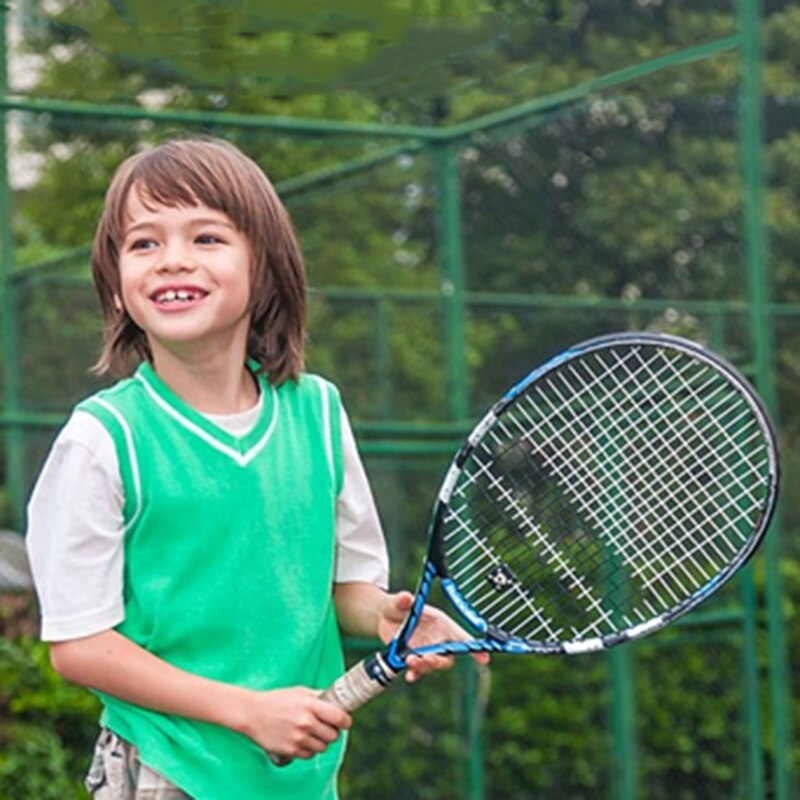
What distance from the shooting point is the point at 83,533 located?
255cm

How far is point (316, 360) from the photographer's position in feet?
A: 21.9

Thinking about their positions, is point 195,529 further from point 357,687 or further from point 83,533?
point 357,687

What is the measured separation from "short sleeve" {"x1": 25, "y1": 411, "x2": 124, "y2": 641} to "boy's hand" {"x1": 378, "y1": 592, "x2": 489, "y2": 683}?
1.16ft

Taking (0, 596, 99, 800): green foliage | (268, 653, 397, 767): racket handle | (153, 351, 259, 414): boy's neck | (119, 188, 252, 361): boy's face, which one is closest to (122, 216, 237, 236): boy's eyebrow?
(119, 188, 252, 361): boy's face

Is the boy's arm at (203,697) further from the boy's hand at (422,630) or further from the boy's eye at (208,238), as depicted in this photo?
the boy's eye at (208,238)

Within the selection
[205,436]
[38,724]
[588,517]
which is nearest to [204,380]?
[205,436]

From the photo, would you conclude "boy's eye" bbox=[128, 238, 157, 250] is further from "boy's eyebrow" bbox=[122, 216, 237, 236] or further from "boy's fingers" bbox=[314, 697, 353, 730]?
"boy's fingers" bbox=[314, 697, 353, 730]

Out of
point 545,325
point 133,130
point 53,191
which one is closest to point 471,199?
point 545,325

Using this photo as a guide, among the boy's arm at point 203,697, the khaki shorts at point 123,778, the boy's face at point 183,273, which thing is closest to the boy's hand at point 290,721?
the boy's arm at point 203,697

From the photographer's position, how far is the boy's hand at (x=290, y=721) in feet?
8.36

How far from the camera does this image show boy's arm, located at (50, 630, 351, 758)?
8.39 feet

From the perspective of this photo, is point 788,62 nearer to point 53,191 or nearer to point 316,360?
point 316,360

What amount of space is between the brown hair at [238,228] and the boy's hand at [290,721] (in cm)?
45

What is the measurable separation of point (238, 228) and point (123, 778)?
2.23ft
